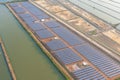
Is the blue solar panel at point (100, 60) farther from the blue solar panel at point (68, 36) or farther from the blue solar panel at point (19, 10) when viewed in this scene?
the blue solar panel at point (19, 10)

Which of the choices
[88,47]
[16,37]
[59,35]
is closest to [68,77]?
[88,47]

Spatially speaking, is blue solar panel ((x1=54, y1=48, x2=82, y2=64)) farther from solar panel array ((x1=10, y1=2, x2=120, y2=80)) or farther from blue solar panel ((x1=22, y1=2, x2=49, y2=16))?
blue solar panel ((x1=22, y1=2, x2=49, y2=16))

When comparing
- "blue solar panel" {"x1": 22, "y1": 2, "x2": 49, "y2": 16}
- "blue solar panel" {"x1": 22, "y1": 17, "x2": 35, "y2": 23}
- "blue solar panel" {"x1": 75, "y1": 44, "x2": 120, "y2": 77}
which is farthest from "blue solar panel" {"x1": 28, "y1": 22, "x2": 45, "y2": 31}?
"blue solar panel" {"x1": 75, "y1": 44, "x2": 120, "y2": 77}

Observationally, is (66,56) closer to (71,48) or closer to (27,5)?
(71,48)

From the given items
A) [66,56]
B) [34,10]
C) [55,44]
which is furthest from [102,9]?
[66,56]

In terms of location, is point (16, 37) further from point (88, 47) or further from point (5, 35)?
point (88, 47)

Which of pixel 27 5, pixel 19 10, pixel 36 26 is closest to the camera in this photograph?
pixel 36 26
